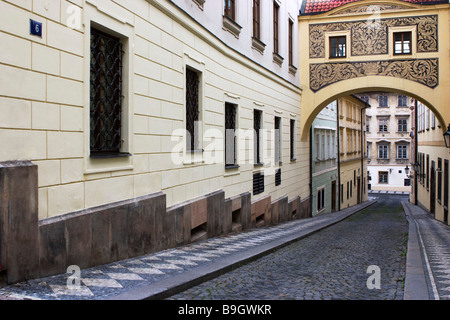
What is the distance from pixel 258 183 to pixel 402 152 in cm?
4914

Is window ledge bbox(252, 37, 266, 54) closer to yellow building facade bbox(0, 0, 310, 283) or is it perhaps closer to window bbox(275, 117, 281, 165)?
yellow building facade bbox(0, 0, 310, 283)

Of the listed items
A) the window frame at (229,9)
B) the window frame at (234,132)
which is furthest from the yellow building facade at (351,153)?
the window frame at (229,9)

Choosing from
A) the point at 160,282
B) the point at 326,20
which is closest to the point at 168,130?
the point at 160,282

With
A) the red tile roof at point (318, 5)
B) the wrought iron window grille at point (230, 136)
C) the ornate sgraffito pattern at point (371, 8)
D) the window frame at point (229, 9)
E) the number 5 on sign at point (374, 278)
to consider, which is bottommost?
the number 5 on sign at point (374, 278)

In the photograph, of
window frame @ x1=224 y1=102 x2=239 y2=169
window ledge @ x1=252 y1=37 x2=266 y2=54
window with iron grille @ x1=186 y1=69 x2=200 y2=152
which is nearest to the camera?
window with iron grille @ x1=186 y1=69 x2=200 y2=152

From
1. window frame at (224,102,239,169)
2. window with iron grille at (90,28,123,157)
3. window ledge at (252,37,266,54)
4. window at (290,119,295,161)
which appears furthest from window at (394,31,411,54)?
window with iron grille at (90,28,123,157)

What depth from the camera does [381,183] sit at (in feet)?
195

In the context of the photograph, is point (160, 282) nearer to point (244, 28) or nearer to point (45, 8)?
point (45, 8)

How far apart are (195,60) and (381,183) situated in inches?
2111

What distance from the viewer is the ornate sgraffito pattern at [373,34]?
17672mm

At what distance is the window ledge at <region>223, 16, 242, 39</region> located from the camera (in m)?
11.4

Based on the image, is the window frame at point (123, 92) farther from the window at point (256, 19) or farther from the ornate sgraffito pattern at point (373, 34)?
the ornate sgraffito pattern at point (373, 34)

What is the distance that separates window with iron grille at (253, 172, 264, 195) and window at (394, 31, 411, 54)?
7920mm

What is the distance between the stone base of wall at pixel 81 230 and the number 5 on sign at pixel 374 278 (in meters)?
3.15
